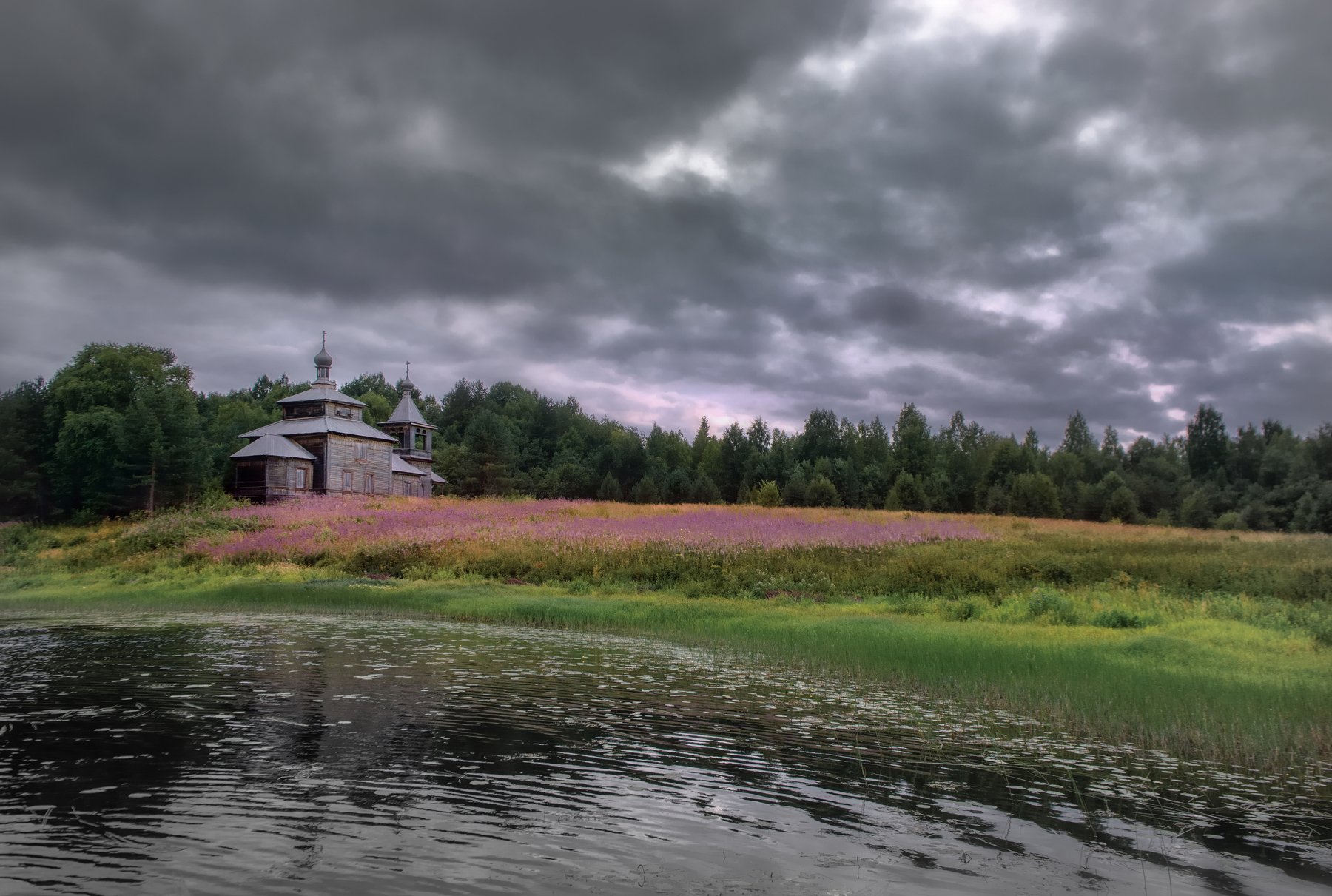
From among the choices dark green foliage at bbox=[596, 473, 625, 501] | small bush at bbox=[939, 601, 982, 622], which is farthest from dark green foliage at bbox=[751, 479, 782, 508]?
small bush at bbox=[939, 601, 982, 622]

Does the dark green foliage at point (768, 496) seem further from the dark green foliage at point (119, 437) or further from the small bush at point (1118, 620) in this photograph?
the small bush at point (1118, 620)

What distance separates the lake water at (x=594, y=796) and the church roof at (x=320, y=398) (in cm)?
6476

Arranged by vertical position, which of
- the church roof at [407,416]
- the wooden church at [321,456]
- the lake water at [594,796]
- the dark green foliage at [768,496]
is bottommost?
the lake water at [594,796]

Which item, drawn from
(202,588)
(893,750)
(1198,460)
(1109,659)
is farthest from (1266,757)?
(1198,460)

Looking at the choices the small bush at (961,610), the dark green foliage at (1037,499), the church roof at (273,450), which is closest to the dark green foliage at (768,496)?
the dark green foliage at (1037,499)

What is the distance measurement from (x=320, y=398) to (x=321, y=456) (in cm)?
671

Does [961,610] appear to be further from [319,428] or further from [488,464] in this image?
[488,464]

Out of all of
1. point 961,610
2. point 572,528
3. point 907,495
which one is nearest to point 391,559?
point 572,528

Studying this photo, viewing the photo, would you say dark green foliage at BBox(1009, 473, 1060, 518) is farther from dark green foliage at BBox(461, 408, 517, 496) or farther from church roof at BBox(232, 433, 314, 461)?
church roof at BBox(232, 433, 314, 461)

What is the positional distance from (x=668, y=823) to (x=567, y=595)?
22.1m

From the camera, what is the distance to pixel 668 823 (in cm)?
746

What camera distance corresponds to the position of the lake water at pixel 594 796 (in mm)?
6363

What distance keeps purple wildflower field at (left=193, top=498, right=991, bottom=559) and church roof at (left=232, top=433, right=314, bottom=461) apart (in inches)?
439

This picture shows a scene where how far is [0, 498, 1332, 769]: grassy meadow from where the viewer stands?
1349 cm
